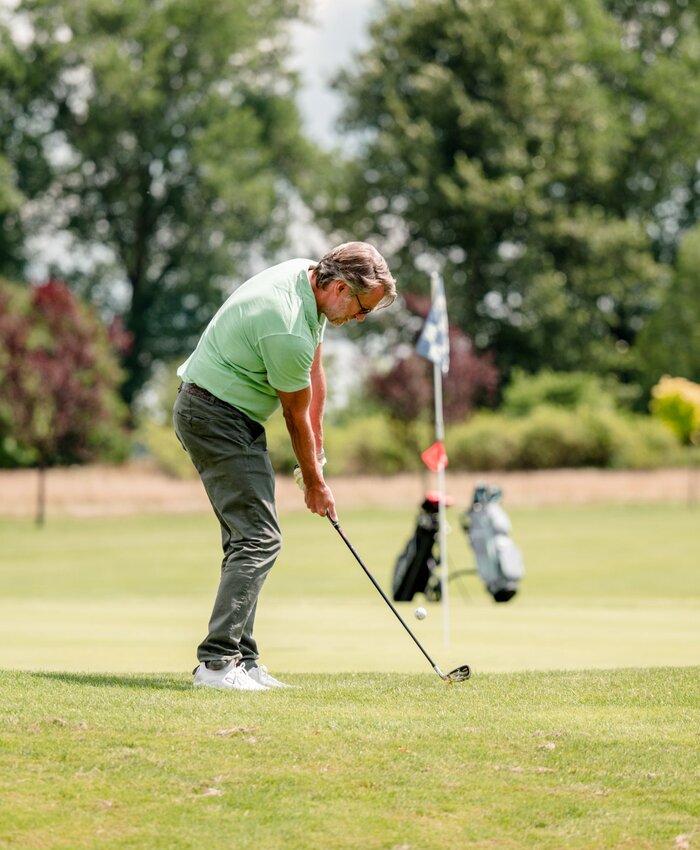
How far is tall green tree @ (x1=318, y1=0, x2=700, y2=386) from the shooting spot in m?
46.0

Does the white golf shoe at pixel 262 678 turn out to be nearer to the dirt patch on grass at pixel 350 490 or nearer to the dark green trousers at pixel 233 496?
the dark green trousers at pixel 233 496

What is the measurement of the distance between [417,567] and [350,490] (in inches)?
880

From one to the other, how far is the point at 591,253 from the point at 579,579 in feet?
99.5

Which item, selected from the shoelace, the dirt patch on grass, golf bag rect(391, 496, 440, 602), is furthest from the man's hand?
the dirt patch on grass

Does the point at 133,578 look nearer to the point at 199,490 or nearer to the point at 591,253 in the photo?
the point at 199,490

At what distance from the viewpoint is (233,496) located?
543 centimetres

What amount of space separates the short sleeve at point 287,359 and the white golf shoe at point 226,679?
1.14 metres

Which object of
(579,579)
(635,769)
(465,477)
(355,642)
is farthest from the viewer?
(465,477)

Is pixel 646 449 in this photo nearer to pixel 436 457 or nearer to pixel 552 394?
pixel 552 394

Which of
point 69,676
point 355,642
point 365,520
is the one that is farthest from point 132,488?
point 69,676

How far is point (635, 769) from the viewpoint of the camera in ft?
13.4

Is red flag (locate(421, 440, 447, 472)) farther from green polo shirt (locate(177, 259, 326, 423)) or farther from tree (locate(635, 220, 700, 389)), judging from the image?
tree (locate(635, 220, 700, 389))

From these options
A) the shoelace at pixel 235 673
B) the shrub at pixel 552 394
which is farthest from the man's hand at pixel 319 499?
the shrub at pixel 552 394

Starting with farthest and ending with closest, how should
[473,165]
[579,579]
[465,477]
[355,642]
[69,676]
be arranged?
[473,165], [465,477], [579,579], [355,642], [69,676]
